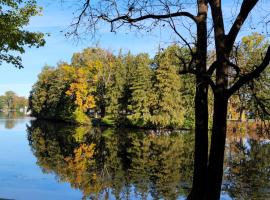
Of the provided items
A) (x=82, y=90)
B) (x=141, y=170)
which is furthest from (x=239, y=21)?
(x=82, y=90)

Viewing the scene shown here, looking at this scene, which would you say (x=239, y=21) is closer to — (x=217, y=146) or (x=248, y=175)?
(x=217, y=146)

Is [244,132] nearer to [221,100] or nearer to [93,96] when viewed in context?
[93,96]

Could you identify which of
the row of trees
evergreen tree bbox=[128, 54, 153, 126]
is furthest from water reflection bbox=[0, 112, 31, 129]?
evergreen tree bbox=[128, 54, 153, 126]

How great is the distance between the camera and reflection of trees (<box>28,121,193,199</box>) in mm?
15734

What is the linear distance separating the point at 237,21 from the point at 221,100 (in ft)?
4.71

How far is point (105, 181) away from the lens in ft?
57.5

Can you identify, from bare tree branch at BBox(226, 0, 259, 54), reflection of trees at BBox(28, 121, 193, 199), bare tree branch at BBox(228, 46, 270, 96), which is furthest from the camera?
reflection of trees at BBox(28, 121, 193, 199)

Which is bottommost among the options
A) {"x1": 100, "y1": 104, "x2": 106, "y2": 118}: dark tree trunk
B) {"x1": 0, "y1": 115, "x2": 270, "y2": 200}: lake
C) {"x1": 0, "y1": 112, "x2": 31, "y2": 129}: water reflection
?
{"x1": 0, "y1": 115, "x2": 270, "y2": 200}: lake

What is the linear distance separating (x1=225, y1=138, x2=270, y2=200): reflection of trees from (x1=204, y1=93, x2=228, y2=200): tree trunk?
313 inches

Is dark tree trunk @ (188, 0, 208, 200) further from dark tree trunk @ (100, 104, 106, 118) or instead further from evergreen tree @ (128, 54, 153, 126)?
dark tree trunk @ (100, 104, 106, 118)

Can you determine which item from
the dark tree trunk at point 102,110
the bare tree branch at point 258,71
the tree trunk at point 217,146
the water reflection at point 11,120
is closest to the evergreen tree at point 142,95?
the dark tree trunk at point 102,110

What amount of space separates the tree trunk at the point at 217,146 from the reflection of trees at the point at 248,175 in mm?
7938

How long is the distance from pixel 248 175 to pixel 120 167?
22.6 ft

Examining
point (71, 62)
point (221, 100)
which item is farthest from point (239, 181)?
point (71, 62)
